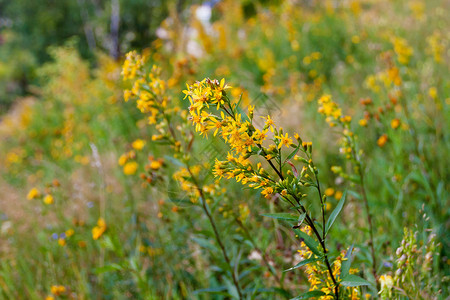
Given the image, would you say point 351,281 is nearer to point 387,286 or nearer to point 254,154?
point 387,286

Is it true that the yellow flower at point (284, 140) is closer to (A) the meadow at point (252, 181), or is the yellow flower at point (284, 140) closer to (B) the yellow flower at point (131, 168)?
(A) the meadow at point (252, 181)

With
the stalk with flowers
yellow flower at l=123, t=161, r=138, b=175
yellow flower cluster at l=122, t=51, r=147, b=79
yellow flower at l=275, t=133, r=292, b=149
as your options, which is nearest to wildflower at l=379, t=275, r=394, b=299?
the stalk with flowers

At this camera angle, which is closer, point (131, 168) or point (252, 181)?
point (252, 181)

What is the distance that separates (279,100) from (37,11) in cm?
1724

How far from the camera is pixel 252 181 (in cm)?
93

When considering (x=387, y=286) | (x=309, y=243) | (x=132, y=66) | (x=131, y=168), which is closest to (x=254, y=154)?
(x=309, y=243)

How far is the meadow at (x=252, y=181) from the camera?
40.6 inches

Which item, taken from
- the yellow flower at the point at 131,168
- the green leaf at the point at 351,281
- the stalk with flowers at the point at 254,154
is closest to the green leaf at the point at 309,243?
the stalk with flowers at the point at 254,154

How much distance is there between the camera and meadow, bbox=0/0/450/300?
1031 mm

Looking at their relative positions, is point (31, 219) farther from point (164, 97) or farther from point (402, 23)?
point (402, 23)

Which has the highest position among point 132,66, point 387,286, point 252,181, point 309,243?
point 132,66

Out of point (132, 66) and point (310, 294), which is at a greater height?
point (132, 66)

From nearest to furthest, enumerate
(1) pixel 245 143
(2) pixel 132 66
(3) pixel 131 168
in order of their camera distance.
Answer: (1) pixel 245 143, (2) pixel 132 66, (3) pixel 131 168

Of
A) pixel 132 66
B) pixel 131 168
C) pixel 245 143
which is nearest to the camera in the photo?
pixel 245 143
